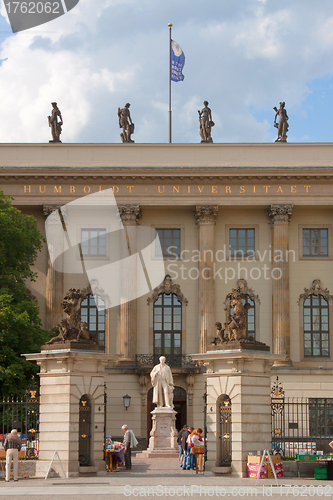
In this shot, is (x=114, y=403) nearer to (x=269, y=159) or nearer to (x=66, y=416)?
(x=269, y=159)

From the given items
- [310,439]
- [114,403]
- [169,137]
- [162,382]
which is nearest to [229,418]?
[310,439]

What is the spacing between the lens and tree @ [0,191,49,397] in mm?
36062

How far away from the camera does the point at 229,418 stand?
23.7m

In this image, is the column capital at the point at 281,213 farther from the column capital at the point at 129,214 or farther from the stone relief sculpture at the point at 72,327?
the stone relief sculpture at the point at 72,327

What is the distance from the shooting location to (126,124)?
49.5 metres

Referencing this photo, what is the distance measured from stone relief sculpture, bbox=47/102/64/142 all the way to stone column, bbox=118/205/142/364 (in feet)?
19.1

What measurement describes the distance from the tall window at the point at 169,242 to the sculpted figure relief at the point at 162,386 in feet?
47.2

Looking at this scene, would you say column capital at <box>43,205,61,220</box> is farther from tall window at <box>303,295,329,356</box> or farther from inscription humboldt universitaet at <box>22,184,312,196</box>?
tall window at <box>303,295,329,356</box>

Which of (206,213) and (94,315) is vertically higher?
(206,213)

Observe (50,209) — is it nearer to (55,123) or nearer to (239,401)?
(55,123)

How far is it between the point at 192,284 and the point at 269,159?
845 centimetres

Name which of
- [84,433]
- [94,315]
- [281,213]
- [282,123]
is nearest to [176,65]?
[282,123]

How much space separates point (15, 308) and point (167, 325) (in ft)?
44.0

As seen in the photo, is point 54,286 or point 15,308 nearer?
point 15,308
